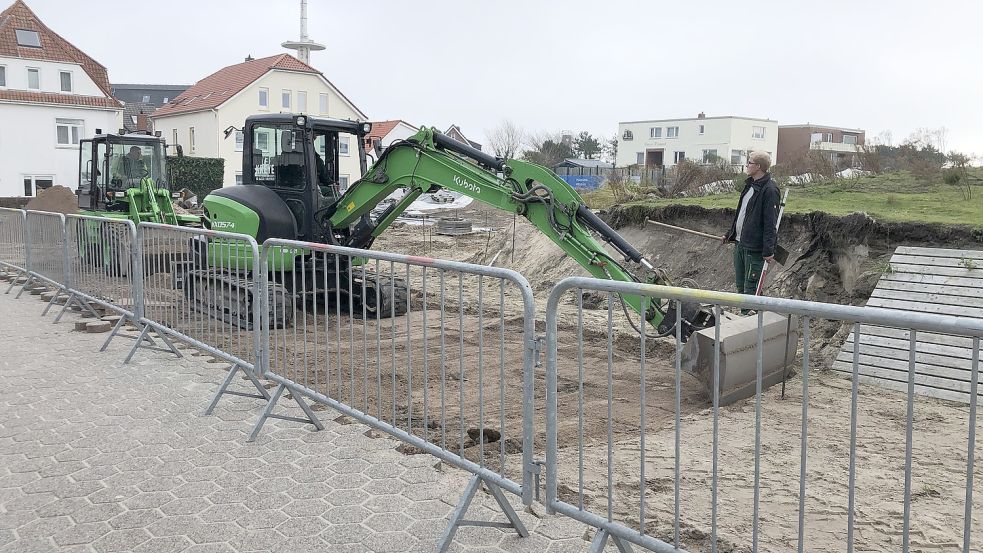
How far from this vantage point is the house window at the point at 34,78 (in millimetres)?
38906

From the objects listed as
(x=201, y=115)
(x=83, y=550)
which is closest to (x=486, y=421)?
(x=83, y=550)

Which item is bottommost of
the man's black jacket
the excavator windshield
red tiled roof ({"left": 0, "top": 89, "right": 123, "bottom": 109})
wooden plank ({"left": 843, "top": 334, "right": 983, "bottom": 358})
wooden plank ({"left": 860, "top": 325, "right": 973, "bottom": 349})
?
wooden plank ({"left": 843, "top": 334, "right": 983, "bottom": 358})

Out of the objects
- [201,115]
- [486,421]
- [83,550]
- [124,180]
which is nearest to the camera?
[83,550]

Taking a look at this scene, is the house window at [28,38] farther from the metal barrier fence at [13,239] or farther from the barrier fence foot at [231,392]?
the barrier fence foot at [231,392]

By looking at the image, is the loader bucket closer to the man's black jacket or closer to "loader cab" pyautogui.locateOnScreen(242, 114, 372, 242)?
the man's black jacket

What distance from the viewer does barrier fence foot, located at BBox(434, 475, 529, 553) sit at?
4.11m

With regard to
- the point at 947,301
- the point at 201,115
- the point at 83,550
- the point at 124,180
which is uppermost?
the point at 201,115

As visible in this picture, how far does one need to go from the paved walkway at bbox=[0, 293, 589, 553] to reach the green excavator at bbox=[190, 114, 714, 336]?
84.6 inches

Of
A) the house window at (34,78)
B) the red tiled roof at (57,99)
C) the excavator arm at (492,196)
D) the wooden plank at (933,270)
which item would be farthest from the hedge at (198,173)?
the wooden plank at (933,270)

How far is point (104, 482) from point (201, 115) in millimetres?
43616

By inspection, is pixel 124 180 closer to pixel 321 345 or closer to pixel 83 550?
pixel 321 345

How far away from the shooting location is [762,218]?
853cm

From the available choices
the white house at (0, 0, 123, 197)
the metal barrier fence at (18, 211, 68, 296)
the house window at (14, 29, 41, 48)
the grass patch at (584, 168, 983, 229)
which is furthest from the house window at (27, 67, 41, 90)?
the grass patch at (584, 168, 983, 229)

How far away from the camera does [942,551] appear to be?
4266 millimetres
